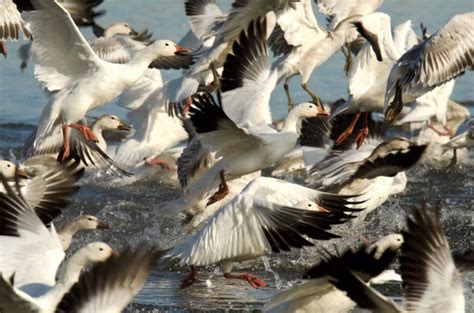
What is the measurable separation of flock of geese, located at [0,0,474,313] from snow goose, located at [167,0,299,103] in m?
0.02

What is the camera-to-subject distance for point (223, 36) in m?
11.7

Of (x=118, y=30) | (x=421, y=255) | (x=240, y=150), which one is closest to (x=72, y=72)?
(x=240, y=150)

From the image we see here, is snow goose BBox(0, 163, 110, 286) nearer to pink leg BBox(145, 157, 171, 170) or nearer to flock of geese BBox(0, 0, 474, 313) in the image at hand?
flock of geese BBox(0, 0, 474, 313)

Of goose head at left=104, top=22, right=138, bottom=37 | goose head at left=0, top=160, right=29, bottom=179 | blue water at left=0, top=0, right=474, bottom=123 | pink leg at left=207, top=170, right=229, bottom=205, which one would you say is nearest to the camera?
goose head at left=0, top=160, right=29, bottom=179

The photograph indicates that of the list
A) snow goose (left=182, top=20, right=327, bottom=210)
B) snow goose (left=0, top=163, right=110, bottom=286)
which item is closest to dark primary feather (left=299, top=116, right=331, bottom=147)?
snow goose (left=182, top=20, right=327, bottom=210)

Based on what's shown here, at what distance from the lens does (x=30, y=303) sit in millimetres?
6512

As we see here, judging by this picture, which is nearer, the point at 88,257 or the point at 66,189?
the point at 88,257

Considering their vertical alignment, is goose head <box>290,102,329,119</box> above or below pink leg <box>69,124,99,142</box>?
above

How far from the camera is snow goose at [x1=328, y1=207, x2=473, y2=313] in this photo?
21.3 ft

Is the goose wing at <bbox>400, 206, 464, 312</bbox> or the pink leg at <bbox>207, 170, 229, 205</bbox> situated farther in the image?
the pink leg at <bbox>207, 170, 229, 205</bbox>

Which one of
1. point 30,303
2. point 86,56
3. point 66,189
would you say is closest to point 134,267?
point 30,303

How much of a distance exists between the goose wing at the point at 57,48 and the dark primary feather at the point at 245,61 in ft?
3.33

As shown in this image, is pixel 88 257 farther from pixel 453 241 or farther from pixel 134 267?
pixel 453 241

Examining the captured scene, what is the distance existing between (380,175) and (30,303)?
3705mm
